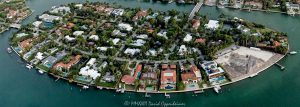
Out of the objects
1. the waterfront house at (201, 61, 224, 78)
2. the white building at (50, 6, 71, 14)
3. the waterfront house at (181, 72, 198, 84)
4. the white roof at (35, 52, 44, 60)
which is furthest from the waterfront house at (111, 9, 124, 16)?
the waterfront house at (181, 72, 198, 84)

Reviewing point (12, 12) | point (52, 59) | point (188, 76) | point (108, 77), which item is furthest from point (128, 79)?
point (12, 12)

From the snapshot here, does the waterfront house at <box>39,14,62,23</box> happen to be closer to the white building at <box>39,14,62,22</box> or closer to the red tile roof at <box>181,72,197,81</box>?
the white building at <box>39,14,62,22</box>

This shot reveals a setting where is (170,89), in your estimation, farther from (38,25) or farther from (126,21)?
(38,25)

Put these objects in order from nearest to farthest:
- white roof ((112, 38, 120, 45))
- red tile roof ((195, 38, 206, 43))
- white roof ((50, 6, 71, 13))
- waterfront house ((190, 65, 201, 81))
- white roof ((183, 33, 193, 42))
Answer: waterfront house ((190, 65, 201, 81))
red tile roof ((195, 38, 206, 43))
white roof ((183, 33, 193, 42))
white roof ((112, 38, 120, 45))
white roof ((50, 6, 71, 13))

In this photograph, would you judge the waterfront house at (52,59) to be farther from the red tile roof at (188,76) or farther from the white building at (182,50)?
the red tile roof at (188,76)

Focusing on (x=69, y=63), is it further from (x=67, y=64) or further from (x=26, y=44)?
(x=26, y=44)

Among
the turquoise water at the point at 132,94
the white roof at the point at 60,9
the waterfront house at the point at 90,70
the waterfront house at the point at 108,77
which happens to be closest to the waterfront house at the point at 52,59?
the turquoise water at the point at 132,94
